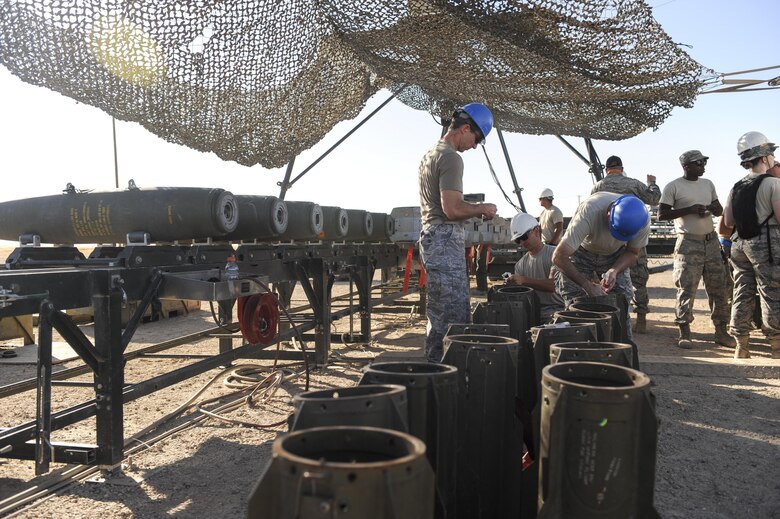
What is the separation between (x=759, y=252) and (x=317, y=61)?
3.87 m

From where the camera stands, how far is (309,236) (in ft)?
16.6

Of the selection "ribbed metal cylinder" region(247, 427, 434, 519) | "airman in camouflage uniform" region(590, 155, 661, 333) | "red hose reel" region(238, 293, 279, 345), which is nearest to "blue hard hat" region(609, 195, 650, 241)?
"red hose reel" region(238, 293, 279, 345)

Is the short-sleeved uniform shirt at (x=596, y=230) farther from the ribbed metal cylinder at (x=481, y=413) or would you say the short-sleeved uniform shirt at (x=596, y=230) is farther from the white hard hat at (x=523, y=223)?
the ribbed metal cylinder at (x=481, y=413)

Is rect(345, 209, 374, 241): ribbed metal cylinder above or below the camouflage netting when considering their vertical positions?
below

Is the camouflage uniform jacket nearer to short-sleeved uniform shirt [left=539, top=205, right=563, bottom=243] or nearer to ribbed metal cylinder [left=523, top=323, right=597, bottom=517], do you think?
short-sleeved uniform shirt [left=539, top=205, right=563, bottom=243]

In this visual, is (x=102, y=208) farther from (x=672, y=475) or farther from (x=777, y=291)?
(x=777, y=291)

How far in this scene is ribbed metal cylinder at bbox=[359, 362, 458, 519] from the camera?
5.57 ft

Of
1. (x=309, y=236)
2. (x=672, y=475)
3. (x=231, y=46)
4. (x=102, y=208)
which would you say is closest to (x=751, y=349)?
(x=672, y=475)

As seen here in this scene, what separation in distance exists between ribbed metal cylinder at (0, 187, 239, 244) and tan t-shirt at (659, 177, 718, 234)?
184 inches

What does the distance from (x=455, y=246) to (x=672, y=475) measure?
164cm

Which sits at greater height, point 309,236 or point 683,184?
point 683,184

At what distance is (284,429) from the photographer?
12.1 ft

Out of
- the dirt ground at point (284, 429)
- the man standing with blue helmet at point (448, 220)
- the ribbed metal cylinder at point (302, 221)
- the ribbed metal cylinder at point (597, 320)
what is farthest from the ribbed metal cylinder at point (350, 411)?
the ribbed metal cylinder at point (302, 221)

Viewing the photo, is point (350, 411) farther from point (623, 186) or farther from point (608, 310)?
point (623, 186)
